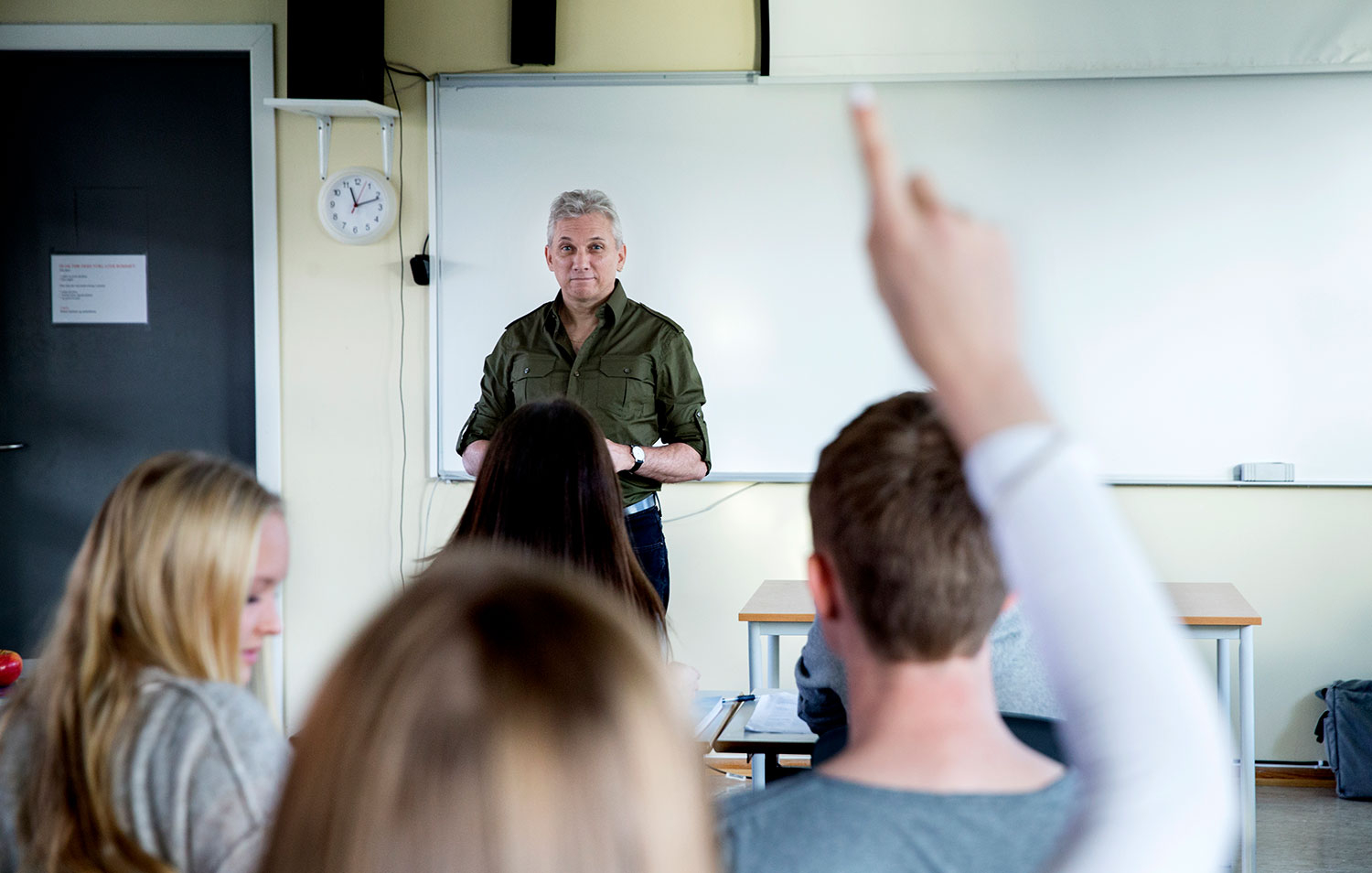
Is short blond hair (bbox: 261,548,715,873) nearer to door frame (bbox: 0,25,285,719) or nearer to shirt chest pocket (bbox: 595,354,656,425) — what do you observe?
shirt chest pocket (bbox: 595,354,656,425)

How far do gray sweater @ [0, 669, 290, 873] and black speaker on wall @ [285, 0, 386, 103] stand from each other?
3483 millimetres

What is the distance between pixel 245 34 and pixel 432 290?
1.14 m

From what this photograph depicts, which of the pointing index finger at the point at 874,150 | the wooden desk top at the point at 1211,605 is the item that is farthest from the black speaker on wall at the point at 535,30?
the pointing index finger at the point at 874,150

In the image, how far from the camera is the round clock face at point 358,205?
14.4 feet

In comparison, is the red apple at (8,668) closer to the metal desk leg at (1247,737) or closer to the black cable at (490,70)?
the black cable at (490,70)

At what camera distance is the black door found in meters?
4.53

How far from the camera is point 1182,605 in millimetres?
3156

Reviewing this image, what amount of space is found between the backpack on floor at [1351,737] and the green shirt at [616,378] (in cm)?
230

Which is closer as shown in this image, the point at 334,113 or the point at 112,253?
the point at 334,113

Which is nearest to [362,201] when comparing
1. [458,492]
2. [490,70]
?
[490,70]

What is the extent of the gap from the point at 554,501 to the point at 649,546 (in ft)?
4.59

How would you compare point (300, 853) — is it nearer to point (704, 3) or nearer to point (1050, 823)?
point (1050, 823)

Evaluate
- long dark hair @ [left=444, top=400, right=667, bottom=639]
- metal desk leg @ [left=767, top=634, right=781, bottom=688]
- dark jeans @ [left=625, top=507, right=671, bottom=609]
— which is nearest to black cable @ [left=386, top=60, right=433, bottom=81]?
dark jeans @ [left=625, top=507, right=671, bottom=609]

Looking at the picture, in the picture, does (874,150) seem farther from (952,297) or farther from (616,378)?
(616,378)
